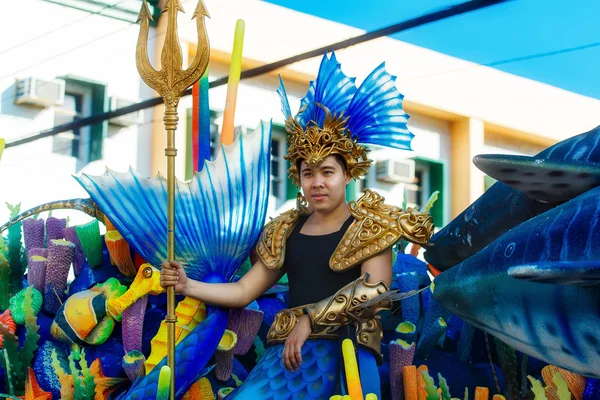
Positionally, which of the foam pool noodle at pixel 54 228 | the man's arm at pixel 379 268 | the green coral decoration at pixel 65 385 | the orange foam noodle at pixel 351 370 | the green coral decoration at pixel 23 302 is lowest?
the green coral decoration at pixel 65 385

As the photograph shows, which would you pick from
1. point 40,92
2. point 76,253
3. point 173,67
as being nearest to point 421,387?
point 173,67

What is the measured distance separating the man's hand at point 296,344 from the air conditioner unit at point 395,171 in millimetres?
7248

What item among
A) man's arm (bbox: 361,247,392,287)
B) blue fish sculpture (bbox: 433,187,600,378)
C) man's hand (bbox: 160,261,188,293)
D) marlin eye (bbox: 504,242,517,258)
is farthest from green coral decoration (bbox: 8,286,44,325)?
marlin eye (bbox: 504,242,517,258)

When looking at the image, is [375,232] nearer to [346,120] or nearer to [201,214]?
[346,120]

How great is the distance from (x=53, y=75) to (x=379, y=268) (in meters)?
6.29

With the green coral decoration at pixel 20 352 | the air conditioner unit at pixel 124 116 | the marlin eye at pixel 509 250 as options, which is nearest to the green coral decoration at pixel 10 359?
the green coral decoration at pixel 20 352

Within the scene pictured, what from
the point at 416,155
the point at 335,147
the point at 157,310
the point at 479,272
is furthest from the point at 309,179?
the point at 416,155

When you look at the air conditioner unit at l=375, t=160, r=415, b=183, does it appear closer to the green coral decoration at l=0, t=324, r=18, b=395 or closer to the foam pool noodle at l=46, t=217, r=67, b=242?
the foam pool noodle at l=46, t=217, r=67, b=242

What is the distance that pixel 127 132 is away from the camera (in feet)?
27.6

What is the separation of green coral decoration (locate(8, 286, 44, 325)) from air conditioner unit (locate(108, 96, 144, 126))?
Answer: 5.02 metres

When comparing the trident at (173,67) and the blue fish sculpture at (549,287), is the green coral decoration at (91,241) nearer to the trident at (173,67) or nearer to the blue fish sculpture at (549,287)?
the trident at (173,67)

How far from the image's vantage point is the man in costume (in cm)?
240

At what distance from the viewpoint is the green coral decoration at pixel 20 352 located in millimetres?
3039

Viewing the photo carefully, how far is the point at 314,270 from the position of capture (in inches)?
98.8
